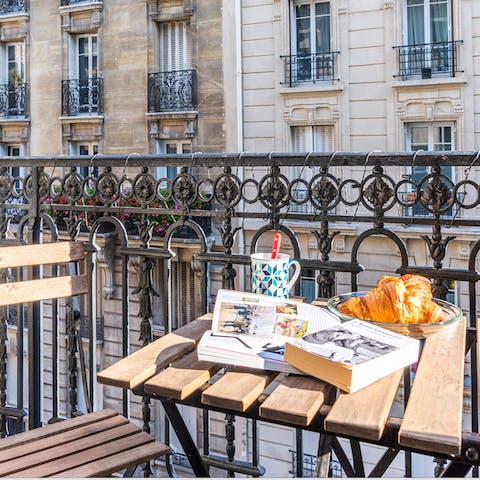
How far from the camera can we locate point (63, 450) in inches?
56.7

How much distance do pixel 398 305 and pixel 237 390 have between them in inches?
16.9

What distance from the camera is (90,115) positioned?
10.3 meters

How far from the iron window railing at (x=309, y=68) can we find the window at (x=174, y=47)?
6.22 feet

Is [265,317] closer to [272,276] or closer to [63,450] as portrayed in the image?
[272,276]

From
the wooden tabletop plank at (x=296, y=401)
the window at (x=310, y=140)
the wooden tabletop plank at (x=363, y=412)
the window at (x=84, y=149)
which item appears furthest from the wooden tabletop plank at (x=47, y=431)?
the window at (x=84, y=149)

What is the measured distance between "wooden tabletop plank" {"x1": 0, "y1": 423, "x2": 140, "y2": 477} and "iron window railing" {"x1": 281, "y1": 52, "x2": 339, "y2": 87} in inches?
302

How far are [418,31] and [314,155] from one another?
7263 millimetres

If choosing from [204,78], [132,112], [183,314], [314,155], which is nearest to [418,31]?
[204,78]

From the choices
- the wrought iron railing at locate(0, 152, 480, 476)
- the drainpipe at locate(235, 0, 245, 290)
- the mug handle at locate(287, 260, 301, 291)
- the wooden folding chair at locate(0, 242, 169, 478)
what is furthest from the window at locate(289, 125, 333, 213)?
the mug handle at locate(287, 260, 301, 291)

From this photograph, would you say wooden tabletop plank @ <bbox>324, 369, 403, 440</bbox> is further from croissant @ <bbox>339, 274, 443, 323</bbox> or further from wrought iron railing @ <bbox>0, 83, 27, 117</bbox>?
wrought iron railing @ <bbox>0, 83, 27, 117</bbox>

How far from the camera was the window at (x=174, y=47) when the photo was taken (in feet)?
32.0

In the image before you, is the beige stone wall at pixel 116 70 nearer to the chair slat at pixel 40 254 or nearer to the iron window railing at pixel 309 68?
the iron window railing at pixel 309 68

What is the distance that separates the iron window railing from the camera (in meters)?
8.47

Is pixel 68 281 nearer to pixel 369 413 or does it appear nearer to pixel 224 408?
pixel 224 408
